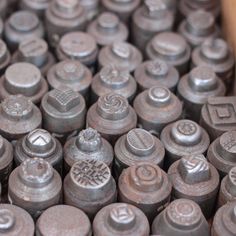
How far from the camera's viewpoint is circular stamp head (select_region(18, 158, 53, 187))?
108 cm

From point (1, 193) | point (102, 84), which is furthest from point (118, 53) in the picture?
point (1, 193)

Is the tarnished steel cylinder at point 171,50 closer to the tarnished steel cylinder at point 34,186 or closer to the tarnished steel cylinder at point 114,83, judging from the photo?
the tarnished steel cylinder at point 114,83

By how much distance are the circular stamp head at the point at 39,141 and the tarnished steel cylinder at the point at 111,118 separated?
0.10 meters

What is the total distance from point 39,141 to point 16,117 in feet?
0.25

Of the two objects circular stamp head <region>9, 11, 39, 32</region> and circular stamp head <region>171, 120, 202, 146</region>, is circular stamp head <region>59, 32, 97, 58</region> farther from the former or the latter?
circular stamp head <region>171, 120, 202, 146</region>

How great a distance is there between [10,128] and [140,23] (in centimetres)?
41

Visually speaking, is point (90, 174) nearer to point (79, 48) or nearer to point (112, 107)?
point (112, 107)

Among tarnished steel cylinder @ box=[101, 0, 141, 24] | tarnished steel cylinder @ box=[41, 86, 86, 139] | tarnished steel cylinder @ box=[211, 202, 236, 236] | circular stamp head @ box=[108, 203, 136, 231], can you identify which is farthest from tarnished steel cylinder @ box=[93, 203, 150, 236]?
tarnished steel cylinder @ box=[101, 0, 141, 24]

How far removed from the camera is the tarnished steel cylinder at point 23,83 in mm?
1276

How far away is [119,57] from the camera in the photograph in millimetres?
1374

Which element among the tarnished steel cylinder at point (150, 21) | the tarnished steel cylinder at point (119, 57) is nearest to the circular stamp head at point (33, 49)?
the tarnished steel cylinder at point (119, 57)

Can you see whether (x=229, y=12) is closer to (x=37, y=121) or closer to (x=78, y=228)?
(x=37, y=121)

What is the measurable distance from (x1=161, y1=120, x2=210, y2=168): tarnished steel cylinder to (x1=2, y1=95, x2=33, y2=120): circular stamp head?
0.76 ft

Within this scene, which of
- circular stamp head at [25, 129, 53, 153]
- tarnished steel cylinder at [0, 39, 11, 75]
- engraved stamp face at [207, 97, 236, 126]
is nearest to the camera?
circular stamp head at [25, 129, 53, 153]
